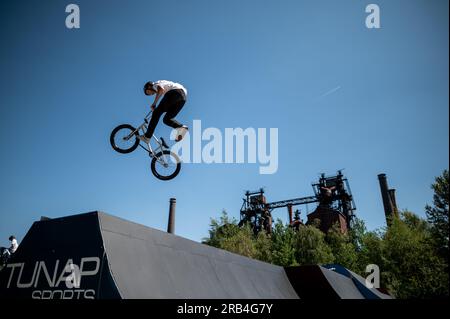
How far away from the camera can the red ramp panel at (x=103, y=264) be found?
404 centimetres

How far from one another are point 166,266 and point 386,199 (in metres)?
41.6

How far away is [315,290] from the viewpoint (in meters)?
10.7

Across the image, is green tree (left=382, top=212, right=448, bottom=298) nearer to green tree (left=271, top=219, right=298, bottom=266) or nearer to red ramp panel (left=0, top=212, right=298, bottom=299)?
green tree (left=271, top=219, right=298, bottom=266)

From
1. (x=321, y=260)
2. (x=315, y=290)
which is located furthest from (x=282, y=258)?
(x=315, y=290)

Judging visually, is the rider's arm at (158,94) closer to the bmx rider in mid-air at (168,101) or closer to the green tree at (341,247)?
the bmx rider in mid-air at (168,101)

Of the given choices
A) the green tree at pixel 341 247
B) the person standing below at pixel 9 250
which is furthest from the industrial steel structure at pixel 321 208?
the person standing below at pixel 9 250

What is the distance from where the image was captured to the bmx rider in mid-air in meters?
7.01

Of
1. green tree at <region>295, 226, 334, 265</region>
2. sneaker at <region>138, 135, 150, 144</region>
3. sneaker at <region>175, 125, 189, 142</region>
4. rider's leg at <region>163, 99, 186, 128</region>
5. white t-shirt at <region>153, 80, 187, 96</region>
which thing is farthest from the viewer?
green tree at <region>295, 226, 334, 265</region>

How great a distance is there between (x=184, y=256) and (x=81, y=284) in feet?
6.30

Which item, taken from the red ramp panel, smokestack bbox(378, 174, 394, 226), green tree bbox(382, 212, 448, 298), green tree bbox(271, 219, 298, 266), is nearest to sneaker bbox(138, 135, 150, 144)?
the red ramp panel

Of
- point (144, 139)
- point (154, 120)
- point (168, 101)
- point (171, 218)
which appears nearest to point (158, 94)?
point (168, 101)

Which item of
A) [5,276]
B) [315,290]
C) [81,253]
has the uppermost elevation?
[81,253]

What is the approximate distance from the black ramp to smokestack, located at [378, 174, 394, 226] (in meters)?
36.7
